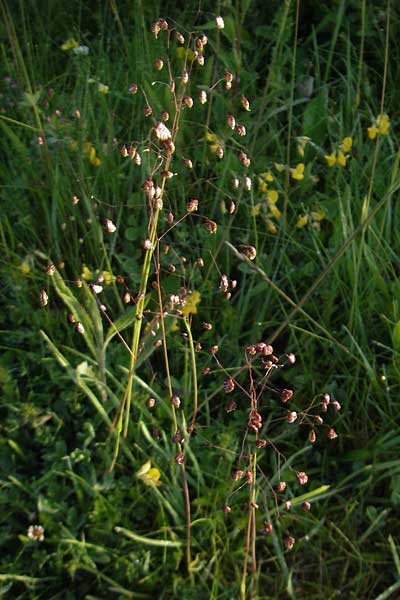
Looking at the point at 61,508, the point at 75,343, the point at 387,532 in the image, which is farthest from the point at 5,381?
the point at 387,532

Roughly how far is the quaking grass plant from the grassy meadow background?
0.04 feet

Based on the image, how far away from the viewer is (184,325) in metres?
1.75

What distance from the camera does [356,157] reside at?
2.05m

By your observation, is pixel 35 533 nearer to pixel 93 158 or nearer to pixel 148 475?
pixel 148 475

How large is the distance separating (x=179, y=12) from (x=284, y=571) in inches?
65.1

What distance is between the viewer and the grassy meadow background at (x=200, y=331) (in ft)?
4.68

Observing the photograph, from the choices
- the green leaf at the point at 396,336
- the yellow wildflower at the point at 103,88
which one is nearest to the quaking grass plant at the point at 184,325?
the yellow wildflower at the point at 103,88

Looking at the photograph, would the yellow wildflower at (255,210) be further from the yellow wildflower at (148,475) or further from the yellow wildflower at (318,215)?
the yellow wildflower at (148,475)

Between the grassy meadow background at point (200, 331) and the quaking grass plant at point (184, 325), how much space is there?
0.01 m

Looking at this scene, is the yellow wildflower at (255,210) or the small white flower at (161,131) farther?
the yellow wildflower at (255,210)

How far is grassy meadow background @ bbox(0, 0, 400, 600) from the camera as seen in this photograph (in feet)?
4.68

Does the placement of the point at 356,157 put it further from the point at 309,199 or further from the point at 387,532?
the point at 387,532

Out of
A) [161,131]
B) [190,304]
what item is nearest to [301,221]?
[190,304]

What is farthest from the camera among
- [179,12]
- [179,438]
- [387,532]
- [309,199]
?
[179,12]
